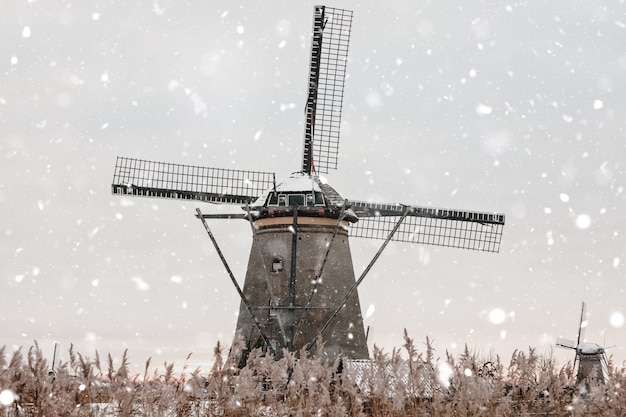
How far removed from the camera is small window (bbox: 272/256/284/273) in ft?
71.4

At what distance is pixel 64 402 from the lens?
6.14m

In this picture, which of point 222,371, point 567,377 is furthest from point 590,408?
point 222,371

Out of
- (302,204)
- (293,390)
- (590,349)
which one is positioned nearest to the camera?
(293,390)

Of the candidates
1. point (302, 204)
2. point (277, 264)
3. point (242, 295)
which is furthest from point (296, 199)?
point (242, 295)

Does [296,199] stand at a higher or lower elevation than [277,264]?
higher

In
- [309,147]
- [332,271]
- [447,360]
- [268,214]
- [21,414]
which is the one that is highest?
[309,147]

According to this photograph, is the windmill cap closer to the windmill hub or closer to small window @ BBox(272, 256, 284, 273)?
the windmill hub

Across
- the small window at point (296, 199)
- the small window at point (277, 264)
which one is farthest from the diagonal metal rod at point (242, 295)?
the small window at point (296, 199)

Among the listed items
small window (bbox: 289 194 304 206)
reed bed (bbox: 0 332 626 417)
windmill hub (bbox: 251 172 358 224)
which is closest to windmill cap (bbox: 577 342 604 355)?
windmill hub (bbox: 251 172 358 224)

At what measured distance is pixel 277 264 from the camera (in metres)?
21.8

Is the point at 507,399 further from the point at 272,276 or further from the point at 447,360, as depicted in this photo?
the point at 272,276

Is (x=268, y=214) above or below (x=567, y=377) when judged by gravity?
above

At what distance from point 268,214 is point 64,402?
631 inches

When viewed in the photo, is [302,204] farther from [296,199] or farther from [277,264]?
[277,264]
